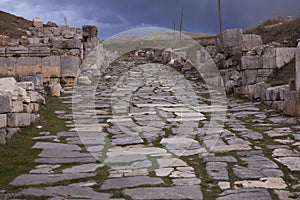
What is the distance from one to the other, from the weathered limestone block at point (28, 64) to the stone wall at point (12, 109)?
610cm

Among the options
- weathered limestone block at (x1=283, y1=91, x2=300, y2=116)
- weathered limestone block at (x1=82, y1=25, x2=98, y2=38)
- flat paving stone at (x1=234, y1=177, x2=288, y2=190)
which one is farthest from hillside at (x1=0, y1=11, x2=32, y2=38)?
flat paving stone at (x1=234, y1=177, x2=288, y2=190)

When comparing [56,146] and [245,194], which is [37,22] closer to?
[56,146]

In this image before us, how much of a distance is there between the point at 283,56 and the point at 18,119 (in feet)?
36.7

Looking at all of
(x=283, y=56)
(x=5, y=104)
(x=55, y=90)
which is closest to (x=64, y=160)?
(x=5, y=104)

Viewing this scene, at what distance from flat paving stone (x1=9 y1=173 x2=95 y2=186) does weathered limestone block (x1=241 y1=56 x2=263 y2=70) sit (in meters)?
11.2

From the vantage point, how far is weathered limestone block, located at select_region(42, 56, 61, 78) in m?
14.1

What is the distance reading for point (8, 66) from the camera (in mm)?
14008

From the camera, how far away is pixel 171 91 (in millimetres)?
14875

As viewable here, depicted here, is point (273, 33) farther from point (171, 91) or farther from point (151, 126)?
point (151, 126)

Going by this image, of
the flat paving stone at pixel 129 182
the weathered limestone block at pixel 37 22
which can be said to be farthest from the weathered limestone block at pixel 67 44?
the weathered limestone block at pixel 37 22

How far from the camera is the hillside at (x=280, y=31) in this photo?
16.8m

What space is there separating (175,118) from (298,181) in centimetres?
493

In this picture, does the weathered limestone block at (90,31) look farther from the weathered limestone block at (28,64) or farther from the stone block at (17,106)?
the stone block at (17,106)

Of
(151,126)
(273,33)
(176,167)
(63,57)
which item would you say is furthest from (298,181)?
(273,33)
